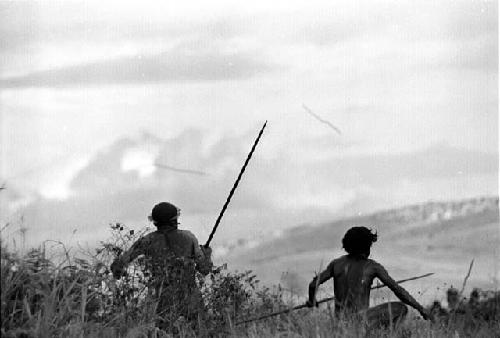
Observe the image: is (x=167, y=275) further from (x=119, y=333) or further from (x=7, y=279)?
(x=7, y=279)

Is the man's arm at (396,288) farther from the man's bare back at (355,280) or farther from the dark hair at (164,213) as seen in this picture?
the dark hair at (164,213)

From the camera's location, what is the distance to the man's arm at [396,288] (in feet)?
38.0

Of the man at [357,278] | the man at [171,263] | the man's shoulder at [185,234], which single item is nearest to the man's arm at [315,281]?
the man at [357,278]

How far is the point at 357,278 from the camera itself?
11688mm

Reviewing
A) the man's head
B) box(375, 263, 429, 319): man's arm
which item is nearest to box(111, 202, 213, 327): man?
the man's head

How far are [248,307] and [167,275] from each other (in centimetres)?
134

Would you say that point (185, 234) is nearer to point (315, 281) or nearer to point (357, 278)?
point (315, 281)

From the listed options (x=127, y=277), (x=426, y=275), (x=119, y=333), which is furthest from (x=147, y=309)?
(x=426, y=275)

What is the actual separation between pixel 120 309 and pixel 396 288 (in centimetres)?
309

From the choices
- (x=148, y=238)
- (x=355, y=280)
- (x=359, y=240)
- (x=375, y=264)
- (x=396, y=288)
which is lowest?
(x=396, y=288)

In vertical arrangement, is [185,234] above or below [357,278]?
above

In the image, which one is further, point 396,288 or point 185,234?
point 185,234

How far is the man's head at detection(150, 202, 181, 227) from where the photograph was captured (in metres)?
12.5

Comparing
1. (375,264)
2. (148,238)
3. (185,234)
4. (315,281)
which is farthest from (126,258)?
(375,264)
